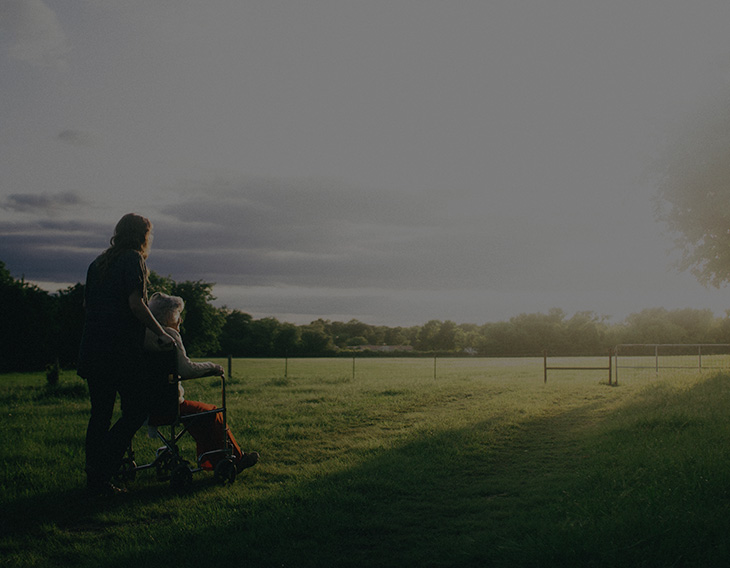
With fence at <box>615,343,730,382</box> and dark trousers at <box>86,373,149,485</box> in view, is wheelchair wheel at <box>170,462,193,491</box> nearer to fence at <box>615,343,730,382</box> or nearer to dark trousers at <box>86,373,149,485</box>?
dark trousers at <box>86,373,149,485</box>

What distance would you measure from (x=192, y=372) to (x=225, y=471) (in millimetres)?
1176

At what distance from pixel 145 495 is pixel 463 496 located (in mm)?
3227

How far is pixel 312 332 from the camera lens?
8588 cm

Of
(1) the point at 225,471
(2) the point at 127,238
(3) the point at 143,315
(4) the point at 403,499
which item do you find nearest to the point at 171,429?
(1) the point at 225,471

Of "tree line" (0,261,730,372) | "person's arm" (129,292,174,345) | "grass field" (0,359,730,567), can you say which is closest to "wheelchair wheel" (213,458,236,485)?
"grass field" (0,359,730,567)

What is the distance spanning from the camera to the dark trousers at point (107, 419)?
538 centimetres

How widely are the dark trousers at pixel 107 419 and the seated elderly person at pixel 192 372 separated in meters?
0.40

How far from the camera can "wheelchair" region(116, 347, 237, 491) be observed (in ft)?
18.0

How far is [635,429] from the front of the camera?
951cm

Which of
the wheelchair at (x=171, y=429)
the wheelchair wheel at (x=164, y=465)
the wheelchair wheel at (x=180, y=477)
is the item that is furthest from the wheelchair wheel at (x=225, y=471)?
the wheelchair wheel at (x=164, y=465)

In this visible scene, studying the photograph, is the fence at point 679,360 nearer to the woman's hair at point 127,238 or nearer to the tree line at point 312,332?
the tree line at point 312,332

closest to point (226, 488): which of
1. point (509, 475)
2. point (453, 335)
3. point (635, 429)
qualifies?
point (509, 475)

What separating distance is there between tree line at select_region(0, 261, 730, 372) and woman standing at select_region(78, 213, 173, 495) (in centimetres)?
2982

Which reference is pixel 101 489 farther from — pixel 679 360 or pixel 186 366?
pixel 679 360
